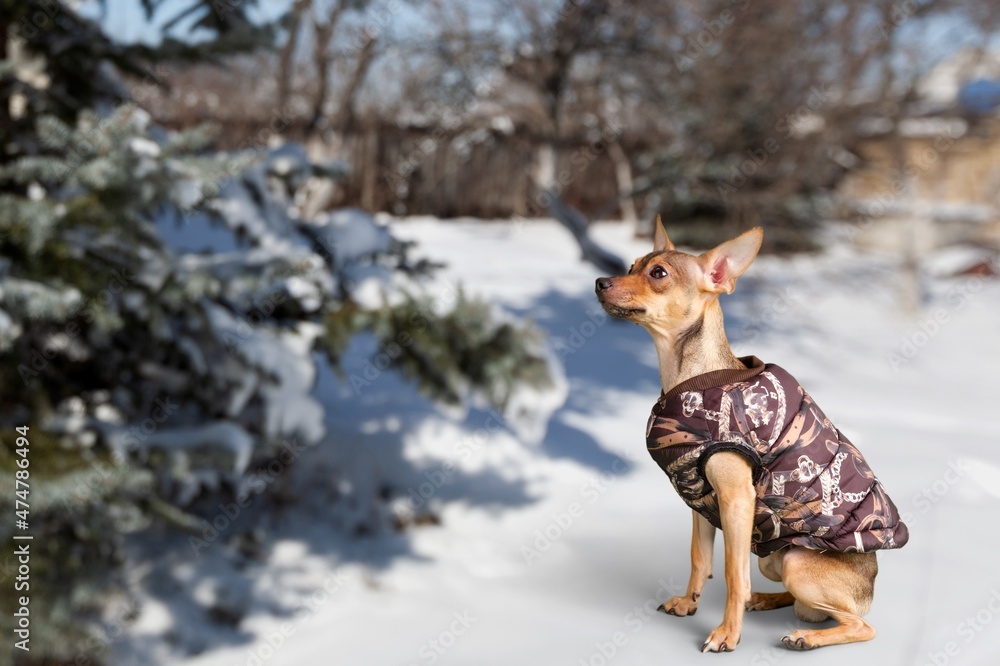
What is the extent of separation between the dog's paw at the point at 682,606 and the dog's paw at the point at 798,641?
6.3 inches

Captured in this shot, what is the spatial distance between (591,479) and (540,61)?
4.96 meters

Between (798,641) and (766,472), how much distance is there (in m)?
0.26

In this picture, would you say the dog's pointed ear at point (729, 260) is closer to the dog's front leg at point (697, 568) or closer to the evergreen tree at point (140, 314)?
the dog's front leg at point (697, 568)

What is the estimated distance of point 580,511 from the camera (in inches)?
196

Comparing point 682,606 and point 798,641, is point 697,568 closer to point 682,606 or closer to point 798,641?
point 682,606

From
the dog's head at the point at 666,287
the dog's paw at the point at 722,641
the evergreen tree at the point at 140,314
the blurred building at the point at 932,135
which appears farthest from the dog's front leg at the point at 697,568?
the blurred building at the point at 932,135

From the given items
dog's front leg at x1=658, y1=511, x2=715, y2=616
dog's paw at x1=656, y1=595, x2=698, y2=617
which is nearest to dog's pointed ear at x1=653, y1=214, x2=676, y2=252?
dog's front leg at x1=658, y1=511, x2=715, y2=616

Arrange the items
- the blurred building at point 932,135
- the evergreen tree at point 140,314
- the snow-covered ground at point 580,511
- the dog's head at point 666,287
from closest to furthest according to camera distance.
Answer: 1. the dog's head at point 666,287
2. the snow-covered ground at point 580,511
3. the evergreen tree at point 140,314
4. the blurred building at point 932,135

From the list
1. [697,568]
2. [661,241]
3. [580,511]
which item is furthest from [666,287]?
[580,511]

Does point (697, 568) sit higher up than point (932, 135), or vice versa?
point (932, 135)

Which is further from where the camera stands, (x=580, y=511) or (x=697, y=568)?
(x=580, y=511)

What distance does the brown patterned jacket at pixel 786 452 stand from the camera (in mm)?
1275

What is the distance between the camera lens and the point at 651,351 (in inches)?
345

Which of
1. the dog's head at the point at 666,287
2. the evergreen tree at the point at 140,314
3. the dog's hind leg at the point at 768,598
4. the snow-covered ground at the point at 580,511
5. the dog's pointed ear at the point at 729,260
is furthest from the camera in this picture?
the evergreen tree at the point at 140,314
